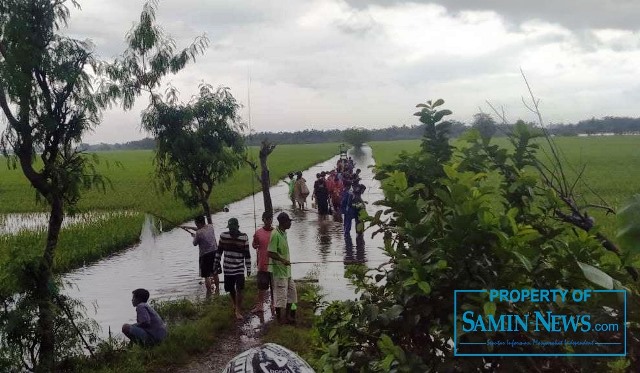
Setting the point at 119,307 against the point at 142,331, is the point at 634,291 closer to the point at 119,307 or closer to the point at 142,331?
the point at 142,331

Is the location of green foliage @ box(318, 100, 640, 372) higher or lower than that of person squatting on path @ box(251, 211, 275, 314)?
higher

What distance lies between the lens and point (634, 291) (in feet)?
6.64

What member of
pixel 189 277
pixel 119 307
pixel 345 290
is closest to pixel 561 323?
pixel 345 290

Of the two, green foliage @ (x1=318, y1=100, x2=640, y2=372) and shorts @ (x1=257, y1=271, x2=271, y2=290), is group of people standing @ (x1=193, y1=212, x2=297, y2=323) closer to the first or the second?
shorts @ (x1=257, y1=271, x2=271, y2=290)

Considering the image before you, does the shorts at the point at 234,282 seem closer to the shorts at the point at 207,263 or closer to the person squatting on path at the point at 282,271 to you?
the person squatting on path at the point at 282,271

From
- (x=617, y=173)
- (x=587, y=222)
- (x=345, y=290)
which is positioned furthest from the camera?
(x=617, y=173)

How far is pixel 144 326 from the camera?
6.87 meters

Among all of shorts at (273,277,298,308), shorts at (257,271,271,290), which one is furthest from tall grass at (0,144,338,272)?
shorts at (273,277,298,308)

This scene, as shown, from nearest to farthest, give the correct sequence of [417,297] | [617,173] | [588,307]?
[588,307] < [417,297] < [617,173]

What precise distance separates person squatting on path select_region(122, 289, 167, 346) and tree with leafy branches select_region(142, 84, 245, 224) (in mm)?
4254

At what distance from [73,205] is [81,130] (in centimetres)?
88

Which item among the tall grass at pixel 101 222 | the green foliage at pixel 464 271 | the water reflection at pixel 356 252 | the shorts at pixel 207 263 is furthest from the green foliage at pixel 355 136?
the green foliage at pixel 464 271

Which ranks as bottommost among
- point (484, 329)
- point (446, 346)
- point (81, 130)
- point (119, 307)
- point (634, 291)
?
point (119, 307)

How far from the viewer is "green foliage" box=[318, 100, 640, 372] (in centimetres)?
200
